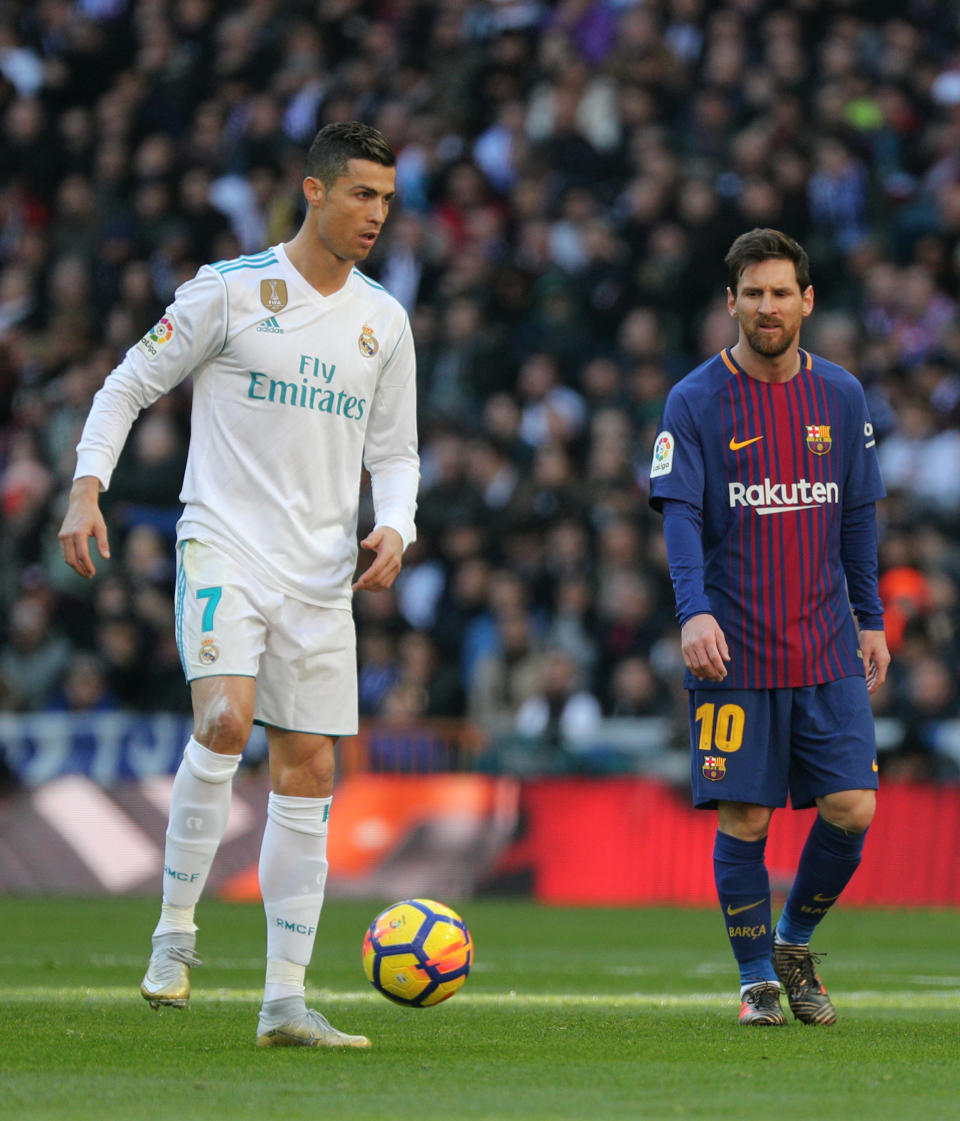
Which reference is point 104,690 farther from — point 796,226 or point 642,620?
point 796,226

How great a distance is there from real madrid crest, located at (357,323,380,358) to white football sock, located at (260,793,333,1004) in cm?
131

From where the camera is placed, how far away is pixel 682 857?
45.8ft

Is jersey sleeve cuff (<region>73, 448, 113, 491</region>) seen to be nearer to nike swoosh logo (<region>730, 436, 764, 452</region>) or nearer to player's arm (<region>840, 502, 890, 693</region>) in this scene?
nike swoosh logo (<region>730, 436, 764, 452</region>)

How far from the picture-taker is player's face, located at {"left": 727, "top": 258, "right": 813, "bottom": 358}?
638 centimetres

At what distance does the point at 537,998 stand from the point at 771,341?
247 cm

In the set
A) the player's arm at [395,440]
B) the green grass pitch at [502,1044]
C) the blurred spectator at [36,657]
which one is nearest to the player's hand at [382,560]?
the player's arm at [395,440]

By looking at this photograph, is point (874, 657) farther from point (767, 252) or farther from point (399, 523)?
point (399, 523)

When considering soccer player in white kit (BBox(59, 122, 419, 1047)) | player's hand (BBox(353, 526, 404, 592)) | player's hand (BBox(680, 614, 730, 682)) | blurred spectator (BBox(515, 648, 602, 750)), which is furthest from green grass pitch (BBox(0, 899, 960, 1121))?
blurred spectator (BBox(515, 648, 602, 750))

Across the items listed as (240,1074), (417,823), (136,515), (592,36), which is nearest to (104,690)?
(136,515)

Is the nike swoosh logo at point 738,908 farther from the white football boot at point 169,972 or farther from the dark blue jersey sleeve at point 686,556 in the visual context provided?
the white football boot at point 169,972

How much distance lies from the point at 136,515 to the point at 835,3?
26.0ft

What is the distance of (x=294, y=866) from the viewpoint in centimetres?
576

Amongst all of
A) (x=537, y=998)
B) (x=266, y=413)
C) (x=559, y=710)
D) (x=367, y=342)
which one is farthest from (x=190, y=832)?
(x=559, y=710)

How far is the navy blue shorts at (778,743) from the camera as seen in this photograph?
20.8 ft
